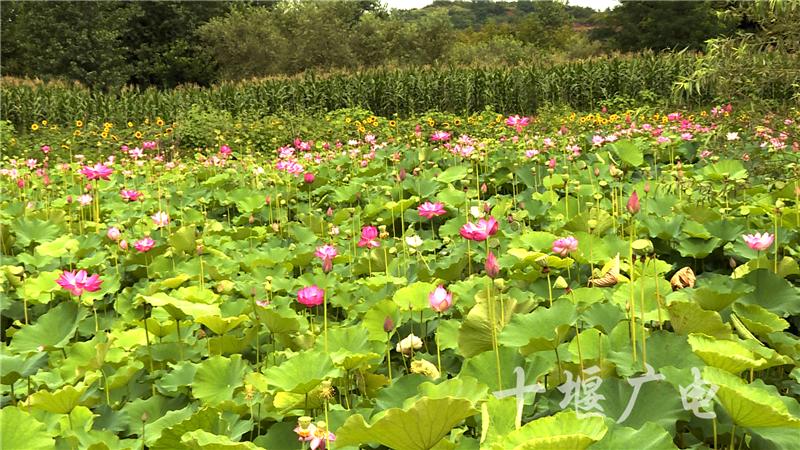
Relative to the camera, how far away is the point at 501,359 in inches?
48.3

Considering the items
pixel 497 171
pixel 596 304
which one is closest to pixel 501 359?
pixel 596 304

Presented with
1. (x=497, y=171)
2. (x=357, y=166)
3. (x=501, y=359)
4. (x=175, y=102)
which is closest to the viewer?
(x=501, y=359)

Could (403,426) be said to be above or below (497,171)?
above

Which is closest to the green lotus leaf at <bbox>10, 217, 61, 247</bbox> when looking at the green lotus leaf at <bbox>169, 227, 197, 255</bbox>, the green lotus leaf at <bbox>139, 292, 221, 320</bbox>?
the green lotus leaf at <bbox>169, 227, 197, 255</bbox>

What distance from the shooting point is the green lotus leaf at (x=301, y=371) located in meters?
1.16

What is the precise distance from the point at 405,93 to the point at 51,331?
417 inches

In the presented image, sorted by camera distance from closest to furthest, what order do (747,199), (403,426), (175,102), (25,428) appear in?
(403,426), (25,428), (747,199), (175,102)

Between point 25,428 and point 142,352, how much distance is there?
0.55 meters

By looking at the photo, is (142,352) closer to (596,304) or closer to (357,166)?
(596,304)

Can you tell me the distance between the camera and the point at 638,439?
0.90 metres

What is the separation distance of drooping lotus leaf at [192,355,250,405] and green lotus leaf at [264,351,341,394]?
0.71 feet

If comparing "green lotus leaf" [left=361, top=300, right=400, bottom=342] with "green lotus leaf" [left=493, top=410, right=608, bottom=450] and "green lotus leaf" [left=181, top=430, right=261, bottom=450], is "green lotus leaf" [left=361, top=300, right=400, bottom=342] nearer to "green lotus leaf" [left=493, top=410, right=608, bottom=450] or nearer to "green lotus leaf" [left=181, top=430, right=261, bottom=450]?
"green lotus leaf" [left=181, top=430, right=261, bottom=450]

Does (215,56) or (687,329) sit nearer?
(687,329)

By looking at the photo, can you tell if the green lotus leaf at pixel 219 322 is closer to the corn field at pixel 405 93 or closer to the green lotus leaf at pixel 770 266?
the green lotus leaf at pixel 770 266
